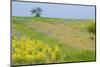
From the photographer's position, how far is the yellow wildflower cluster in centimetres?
253

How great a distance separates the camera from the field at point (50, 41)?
256 centimetres

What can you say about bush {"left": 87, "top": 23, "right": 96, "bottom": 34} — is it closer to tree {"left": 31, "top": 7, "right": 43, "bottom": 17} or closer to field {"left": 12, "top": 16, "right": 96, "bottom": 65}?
field {"left": 12, "top": 16, "right": 96, "bottom": 65}

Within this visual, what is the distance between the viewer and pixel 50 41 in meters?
2.70

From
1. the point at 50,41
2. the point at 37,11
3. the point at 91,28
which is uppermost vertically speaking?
the point at 37,11

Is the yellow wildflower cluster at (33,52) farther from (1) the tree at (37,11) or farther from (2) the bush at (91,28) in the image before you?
(2) the bush at (91,28)

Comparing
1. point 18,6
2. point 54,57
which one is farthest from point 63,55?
point 18,6

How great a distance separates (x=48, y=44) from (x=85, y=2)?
2.35 ft

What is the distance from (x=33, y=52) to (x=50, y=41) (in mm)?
246

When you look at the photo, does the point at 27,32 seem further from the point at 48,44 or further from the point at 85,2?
the point at 85,2

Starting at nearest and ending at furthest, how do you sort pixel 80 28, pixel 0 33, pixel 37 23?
pixel 0 33, pixel 37 23, pixel 80 28

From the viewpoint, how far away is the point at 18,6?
2.54 m

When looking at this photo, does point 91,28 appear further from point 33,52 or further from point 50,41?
point 33,52

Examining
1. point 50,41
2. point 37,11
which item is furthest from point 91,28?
point 37,11

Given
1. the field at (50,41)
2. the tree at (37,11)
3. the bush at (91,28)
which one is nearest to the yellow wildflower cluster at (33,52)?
the field at (50,41)
